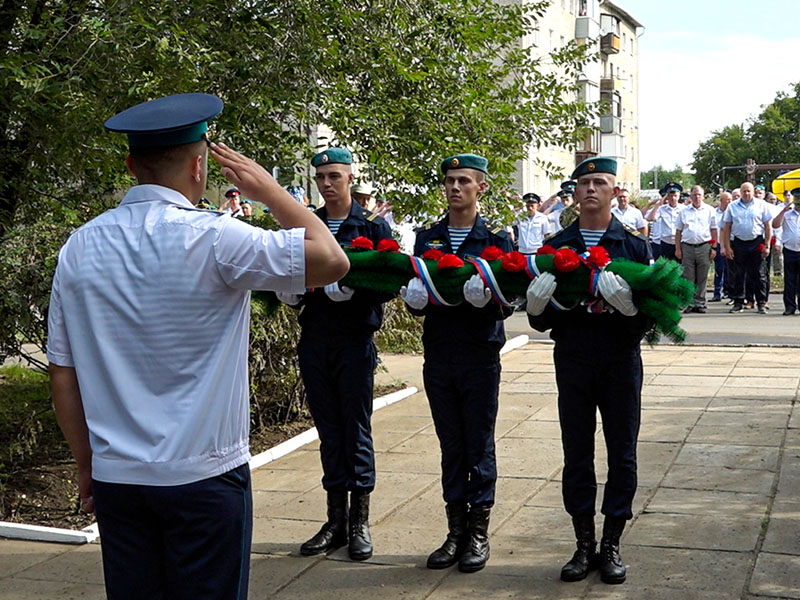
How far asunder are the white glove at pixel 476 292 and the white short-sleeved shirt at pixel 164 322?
234cm

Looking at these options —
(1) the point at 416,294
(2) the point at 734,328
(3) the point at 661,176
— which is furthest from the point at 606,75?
(3) the point at 661,176

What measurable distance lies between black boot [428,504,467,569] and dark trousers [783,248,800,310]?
13.3 m

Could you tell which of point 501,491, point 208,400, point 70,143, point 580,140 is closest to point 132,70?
point 70,143

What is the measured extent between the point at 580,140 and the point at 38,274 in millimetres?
6164

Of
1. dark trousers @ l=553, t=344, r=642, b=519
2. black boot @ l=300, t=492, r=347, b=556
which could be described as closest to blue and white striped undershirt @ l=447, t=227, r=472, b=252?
dark trousers @ l=553, t=344, r=642, b=519

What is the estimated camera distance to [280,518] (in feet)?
21.4

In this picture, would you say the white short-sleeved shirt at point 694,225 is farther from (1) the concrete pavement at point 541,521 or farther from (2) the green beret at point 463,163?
(2) the green beret at point 463,163

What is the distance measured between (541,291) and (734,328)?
11691 millimetres

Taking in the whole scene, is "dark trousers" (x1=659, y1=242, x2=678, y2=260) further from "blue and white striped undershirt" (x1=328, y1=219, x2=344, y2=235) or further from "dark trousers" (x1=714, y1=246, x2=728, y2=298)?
"blue and white striped undershirt" (x1=328, y1=219, x2=344, y2=235)

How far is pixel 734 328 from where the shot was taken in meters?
15.8

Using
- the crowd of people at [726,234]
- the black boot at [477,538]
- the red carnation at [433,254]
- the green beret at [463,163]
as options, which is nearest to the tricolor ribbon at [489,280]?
the red carnation at [433,254]

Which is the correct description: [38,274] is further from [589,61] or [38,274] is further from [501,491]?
[589,61]

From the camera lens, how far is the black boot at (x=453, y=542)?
5504 millimetres

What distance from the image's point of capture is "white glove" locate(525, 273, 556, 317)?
16.4 feet
